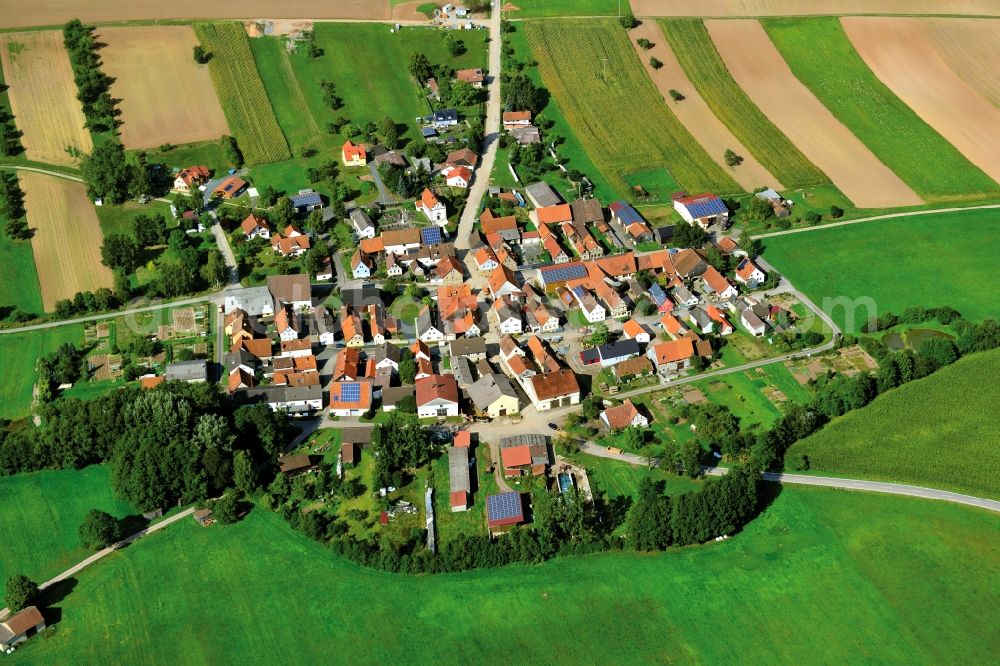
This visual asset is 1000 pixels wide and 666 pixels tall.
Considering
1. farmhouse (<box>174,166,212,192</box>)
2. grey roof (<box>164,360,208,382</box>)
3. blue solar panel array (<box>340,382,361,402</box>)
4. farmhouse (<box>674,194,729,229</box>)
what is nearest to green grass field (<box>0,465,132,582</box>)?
grey roof (<box>164,360,208,382</box>)

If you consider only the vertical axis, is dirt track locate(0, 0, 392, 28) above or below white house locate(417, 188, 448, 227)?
above

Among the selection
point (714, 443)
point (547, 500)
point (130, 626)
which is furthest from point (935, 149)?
point (130, 626)

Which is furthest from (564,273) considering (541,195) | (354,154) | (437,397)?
(354,154)

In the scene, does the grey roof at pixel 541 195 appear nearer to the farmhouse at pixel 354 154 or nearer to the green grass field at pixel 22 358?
the farmhouse at pixel 354 154

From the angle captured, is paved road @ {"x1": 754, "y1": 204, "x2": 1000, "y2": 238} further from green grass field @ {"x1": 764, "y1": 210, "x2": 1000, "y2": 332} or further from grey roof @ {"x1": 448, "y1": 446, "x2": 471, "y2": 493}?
grey roof @ {"x1": 448, "y1": 446, "x2": 471, "y2": 493}

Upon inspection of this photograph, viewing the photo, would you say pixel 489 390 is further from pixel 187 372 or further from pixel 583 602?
pixel 187 372

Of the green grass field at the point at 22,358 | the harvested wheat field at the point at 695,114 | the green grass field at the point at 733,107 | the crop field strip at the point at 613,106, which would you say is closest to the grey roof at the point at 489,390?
the crop field strip at the point at 613,106

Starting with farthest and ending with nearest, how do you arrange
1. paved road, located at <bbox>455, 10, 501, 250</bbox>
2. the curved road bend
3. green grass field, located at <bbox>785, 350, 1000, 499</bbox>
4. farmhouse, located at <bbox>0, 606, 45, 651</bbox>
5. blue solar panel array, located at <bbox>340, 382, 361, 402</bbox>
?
paved road, located at <bbox>455, 10, 501, 250</bbox>, blue solar panel array, located at <bbox>340, 382, 361, 402</bbox>, green grass field, located at <bbox>785, 350, 1000, 499</bbox>, the curved road bend, farmhouse, located at <bbox>0, 606, 45, 651</bbox>

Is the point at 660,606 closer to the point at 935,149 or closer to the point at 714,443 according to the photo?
the point at 714,443
